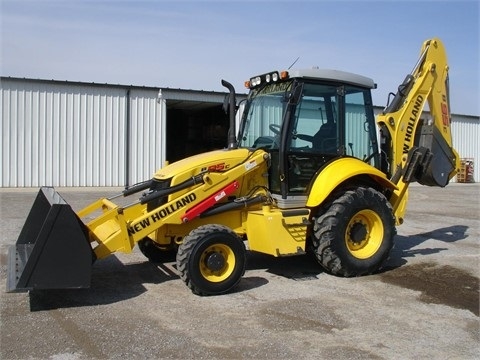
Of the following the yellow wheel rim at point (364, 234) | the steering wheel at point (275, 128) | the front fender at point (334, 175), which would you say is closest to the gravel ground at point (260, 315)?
the yellow wheel rim at point (364, 234)

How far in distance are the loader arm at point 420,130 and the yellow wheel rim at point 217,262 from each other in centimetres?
285

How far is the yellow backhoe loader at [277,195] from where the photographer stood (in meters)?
5.80

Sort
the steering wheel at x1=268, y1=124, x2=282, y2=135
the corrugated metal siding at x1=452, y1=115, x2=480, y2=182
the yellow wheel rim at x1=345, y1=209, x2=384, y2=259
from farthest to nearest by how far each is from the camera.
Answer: the corrugated metal siding at x1=452, y1=115, x2=480, y2=182, the yellow wheel rim at x1=345, y1=209, x2=384, y2=259, the steering wheel at x1=268, y1=124, x2=282, y2=135

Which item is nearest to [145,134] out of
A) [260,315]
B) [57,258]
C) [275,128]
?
[275,128]

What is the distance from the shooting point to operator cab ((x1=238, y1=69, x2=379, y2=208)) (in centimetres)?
653

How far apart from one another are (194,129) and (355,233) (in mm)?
22669

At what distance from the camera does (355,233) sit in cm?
680

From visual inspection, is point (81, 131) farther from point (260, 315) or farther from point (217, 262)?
point (260, 315)

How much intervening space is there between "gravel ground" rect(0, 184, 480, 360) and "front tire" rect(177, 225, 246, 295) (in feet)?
0.53

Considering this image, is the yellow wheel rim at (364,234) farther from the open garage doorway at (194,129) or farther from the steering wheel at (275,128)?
the open garage doorway at (194,129)

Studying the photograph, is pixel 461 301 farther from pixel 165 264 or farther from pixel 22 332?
pixel 22 332

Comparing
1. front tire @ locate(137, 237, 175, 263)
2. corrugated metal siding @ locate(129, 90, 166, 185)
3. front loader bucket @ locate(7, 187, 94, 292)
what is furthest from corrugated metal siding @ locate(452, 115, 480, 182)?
front loader bucket @ locate(7, 187, 94, 292)

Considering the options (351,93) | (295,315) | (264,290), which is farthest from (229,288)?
(351,93)

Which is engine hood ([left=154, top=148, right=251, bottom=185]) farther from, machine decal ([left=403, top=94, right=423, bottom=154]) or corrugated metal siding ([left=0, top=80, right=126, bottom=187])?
corrugated metal siding ([left=0, top=80, right=126, bottom=187])
